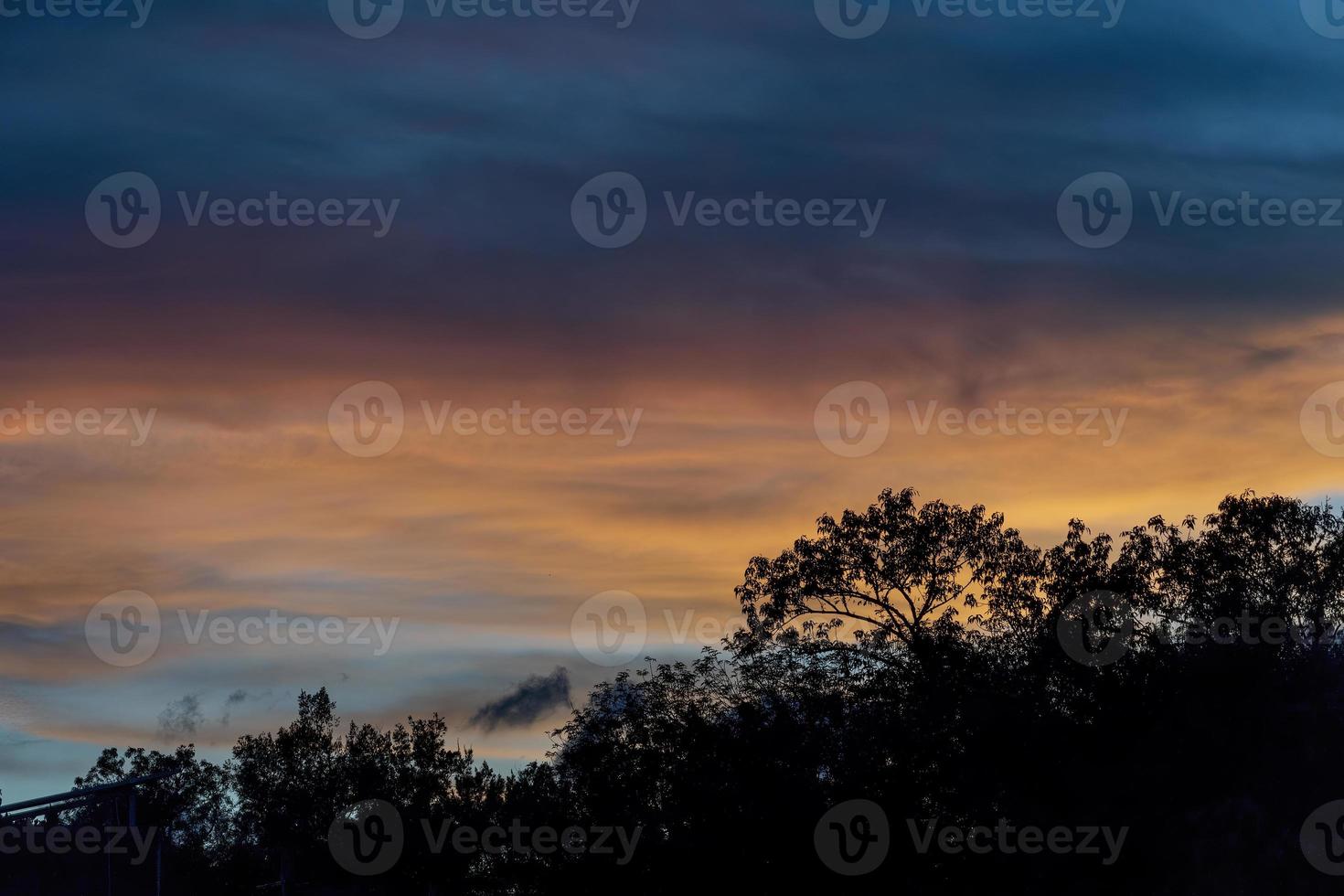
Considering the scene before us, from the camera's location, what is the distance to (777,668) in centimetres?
3772

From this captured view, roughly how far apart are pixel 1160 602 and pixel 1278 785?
8.17 m

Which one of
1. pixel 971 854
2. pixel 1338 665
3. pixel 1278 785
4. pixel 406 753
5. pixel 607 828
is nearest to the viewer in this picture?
pixel 1278 785

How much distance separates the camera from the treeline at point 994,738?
26906 millimetres

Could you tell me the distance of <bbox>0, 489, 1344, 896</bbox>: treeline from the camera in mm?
26906

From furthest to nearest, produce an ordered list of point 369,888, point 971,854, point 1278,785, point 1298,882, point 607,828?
point 369,888 < point 607,828 < point 971,854 < point 1278,785 < point 1298,882

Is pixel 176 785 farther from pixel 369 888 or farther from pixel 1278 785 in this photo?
pixel 1278 785

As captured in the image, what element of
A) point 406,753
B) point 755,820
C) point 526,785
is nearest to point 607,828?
point 755,820

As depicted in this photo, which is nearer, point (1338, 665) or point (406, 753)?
point (1338, 665)

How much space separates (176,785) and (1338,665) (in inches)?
2936

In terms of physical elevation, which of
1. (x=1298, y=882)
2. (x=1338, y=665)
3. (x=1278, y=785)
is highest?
(x=1338, y=665)

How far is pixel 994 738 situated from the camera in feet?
103

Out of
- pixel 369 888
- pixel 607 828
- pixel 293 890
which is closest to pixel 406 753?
pixel 369 888

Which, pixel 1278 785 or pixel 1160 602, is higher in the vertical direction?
pixel 1160 602

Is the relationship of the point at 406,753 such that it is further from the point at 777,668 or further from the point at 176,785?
the point at 777,668
